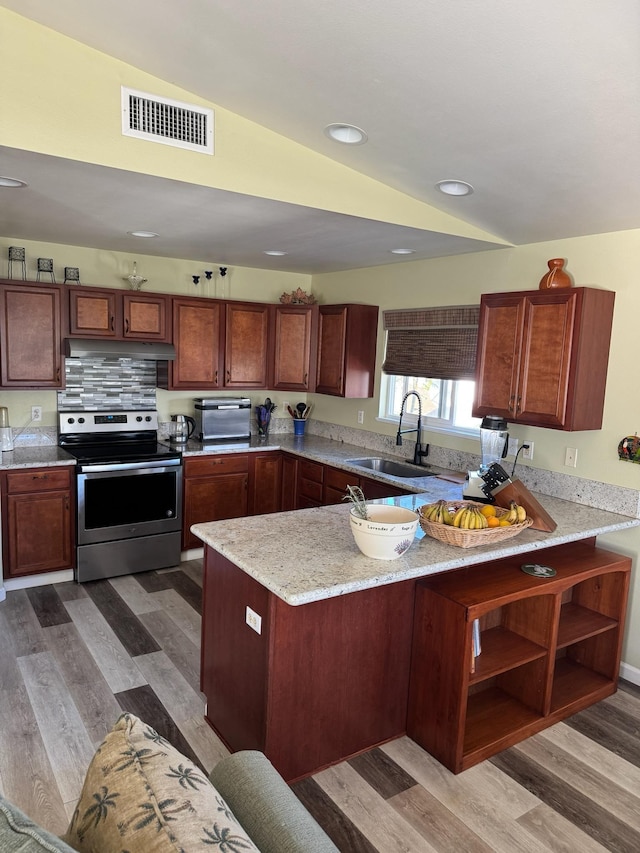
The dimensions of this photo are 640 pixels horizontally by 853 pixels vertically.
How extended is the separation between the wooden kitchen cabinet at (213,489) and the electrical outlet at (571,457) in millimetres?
2385

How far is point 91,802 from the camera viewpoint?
103cm

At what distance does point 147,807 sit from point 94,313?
3815 mm

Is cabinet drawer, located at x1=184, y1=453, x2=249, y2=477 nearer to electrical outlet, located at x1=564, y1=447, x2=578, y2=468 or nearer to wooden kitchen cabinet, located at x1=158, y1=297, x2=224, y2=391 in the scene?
wooden kitchen cabinet, located at x1=158, y1=297, x2=224, y2=391

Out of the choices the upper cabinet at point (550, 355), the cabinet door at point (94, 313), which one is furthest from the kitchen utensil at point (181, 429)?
the upper cabinet at point (550, 355)

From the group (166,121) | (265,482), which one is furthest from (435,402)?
(166,121)

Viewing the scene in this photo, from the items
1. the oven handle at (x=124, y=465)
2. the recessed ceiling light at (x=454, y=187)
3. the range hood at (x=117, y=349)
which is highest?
the recessed ceiling light at (x=454, y=187)

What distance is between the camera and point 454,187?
9.43 feet

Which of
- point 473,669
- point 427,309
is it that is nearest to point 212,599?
point 473,669

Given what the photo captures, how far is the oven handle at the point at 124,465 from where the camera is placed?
3951 millimetres

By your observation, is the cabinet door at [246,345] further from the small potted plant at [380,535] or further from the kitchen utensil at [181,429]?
the small potted plant at [380,535]

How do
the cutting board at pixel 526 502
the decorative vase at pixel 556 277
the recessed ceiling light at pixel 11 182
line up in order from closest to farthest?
the recessed ceiling light at pixel 11 182 < the cutting board at pixel 526 502 < the decorative vase at pixel 556 277

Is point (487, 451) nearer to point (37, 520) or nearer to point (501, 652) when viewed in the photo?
point (501, 652)

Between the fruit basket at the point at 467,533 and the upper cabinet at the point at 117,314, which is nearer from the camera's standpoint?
the fruit basket at the point at 467,533

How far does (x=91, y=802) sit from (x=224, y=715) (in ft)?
5.12
